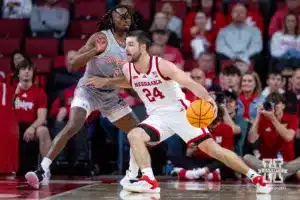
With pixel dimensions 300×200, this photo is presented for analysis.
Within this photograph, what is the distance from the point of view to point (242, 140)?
40.3 ft

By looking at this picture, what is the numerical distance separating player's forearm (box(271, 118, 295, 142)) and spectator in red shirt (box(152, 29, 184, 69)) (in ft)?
9.26

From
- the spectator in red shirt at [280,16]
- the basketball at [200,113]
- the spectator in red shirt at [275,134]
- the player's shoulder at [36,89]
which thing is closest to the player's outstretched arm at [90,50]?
the basketball at [200,113]

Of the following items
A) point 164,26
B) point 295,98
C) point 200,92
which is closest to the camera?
point 200,92

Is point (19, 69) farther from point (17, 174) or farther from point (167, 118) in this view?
point (167, 118)

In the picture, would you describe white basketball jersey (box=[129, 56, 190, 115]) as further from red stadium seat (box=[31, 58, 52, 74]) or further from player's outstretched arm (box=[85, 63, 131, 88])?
red stadium seat (box=[31, 58, 52, 74])

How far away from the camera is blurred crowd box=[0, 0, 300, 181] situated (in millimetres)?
12039

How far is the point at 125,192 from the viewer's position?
8766mm

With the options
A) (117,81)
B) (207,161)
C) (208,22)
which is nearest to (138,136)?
(117,81)

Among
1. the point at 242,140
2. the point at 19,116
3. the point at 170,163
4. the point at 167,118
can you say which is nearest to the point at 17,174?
the point at 19,116

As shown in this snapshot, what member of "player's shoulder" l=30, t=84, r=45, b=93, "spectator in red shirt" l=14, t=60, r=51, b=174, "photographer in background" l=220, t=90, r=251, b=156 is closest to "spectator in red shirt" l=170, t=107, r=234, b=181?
"photographer in background" l=220, t=90, r=251, b=156

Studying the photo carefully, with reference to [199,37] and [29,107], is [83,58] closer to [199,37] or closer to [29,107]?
[29,107]

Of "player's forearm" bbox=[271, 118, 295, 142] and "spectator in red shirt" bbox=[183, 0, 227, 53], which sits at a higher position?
"spectator in red shirt" bbox=[183, 0, 227, 53]

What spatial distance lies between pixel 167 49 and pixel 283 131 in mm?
3357

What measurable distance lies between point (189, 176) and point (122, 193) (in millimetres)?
3312
